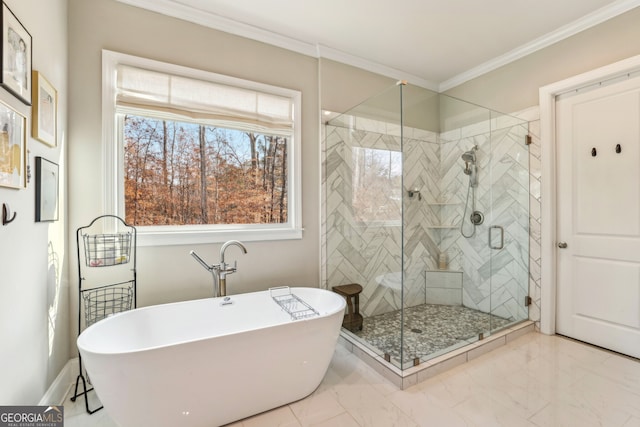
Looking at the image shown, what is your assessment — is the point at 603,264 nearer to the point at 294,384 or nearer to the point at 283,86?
the point at 294,384

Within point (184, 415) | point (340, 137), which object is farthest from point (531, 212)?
point (184, 415)

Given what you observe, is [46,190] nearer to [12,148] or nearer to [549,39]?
[12,148]

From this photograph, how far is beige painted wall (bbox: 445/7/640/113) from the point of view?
7.23 feet

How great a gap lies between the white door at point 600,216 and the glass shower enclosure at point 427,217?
0.30m

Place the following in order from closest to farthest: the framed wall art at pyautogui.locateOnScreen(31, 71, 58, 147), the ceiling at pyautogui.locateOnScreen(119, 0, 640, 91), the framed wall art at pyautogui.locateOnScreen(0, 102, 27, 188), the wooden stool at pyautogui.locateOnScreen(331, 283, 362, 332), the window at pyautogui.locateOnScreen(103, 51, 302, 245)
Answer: the framed wall art at pyautogui.locateOnScreen(0, 102, 27, 188) → the framed wall art at pyautogui.locateOnScreen(31, 71, 58, 147) → the window at pyautogui.locateOnScreen(103, 51, 302, 245) → the ceiling at pyautogui.locateOnScreen(119, 0, 640, 91) → the wooden stool at pyautogui.locateOnScreen(331, 283, 362, 332)

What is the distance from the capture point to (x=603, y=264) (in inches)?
93.9

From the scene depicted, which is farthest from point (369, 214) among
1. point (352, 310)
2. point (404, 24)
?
point (404, 24)

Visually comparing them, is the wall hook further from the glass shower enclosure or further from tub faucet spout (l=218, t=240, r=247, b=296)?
the glass shower enclosure

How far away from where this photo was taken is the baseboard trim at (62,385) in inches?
64.7

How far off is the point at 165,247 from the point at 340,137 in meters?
1.76

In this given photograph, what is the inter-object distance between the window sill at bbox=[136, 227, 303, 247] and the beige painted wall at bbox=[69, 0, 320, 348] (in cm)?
5

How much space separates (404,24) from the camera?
8.05 feet

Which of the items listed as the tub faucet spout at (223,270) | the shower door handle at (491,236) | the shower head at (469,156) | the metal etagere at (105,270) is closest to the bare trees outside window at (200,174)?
the metal etagere at (105,270)

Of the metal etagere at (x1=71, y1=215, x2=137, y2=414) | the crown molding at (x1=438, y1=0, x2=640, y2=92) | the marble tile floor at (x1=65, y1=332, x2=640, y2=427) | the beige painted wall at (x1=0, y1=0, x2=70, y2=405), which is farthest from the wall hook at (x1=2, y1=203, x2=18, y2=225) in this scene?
the crown molding at (x1=438, y1=0, x2=640, y2=92)
